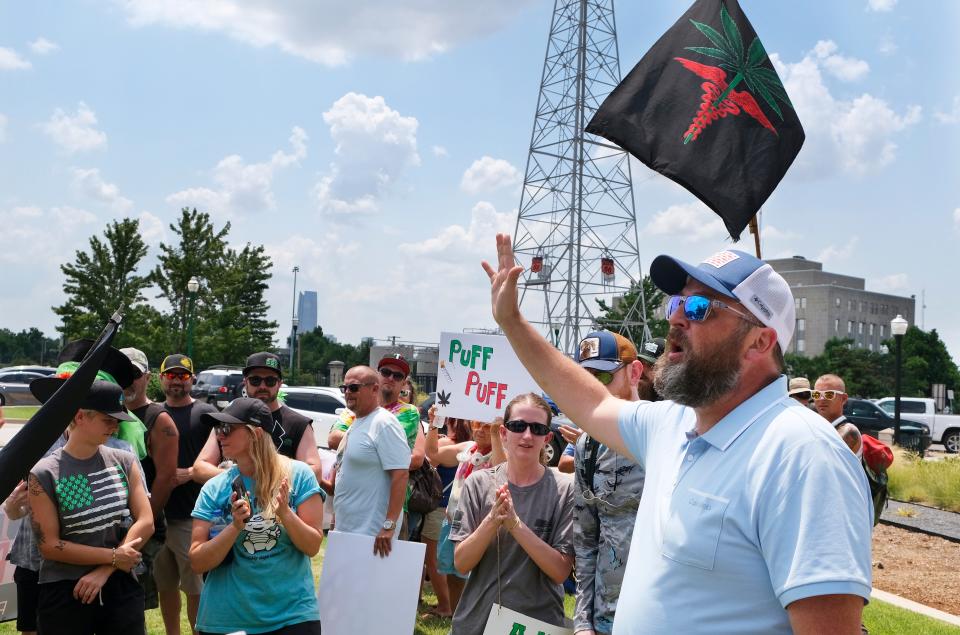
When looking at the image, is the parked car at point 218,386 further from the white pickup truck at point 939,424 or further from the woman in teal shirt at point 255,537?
the white pickup truck at point 939,424

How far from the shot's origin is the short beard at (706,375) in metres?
2.15

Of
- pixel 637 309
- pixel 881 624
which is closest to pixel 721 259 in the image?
pixel 881 624

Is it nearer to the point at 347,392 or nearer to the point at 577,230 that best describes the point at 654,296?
the point at 577,230

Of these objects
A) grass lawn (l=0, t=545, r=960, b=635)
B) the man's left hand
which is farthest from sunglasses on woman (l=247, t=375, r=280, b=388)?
grass lawn (l=0, t=545, r=960, b=635)

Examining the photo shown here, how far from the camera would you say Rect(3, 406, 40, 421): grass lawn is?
94.3ft

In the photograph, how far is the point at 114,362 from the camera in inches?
139

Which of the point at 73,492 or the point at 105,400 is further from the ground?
the point at 105,400

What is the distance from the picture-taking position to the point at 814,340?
4572 inches

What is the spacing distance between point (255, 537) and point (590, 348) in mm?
1968

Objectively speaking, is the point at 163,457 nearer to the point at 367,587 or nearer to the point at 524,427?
the point at 367,587

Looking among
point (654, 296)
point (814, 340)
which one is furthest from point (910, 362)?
point (814, 340)

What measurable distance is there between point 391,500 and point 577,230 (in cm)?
3478

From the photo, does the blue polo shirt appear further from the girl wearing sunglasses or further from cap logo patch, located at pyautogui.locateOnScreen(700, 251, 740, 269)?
the girl wearing sunglasses

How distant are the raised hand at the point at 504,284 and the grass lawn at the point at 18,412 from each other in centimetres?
2946
